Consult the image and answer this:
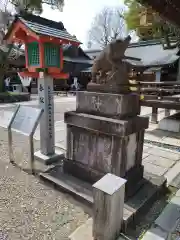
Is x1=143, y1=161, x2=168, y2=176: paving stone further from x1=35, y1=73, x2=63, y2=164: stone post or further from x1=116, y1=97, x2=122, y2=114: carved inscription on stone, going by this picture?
x1=35, y1=73, x2=63, y2=164: stone post

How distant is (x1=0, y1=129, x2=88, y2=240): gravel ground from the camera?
232 centimetres

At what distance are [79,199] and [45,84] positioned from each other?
234 centimetres

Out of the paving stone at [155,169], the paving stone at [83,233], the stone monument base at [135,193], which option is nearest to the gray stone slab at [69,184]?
the stone monument base at [135,193]

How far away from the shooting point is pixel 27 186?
325 centimetres

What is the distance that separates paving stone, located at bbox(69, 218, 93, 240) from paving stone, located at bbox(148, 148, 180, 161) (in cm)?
288

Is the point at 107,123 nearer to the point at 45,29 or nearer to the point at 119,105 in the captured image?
the point at 119,105

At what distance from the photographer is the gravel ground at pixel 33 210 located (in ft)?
7.61

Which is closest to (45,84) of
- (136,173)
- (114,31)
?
(136,173)

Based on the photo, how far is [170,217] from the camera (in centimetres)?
256

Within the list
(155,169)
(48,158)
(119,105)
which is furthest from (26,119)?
(155,169)

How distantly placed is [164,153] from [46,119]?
10.1ft

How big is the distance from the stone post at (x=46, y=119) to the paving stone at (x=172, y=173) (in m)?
2.33

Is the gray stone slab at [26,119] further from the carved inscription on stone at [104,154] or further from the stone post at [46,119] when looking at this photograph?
the carved inscription on stone at [104,154]

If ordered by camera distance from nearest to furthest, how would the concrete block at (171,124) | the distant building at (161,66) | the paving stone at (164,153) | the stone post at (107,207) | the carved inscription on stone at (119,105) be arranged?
the stone post at (107,207) → the carved inscription on stone at (119,105) → the paving stone at (164,153) → the concrete block at (171,124) → the distant building at (161,66)
